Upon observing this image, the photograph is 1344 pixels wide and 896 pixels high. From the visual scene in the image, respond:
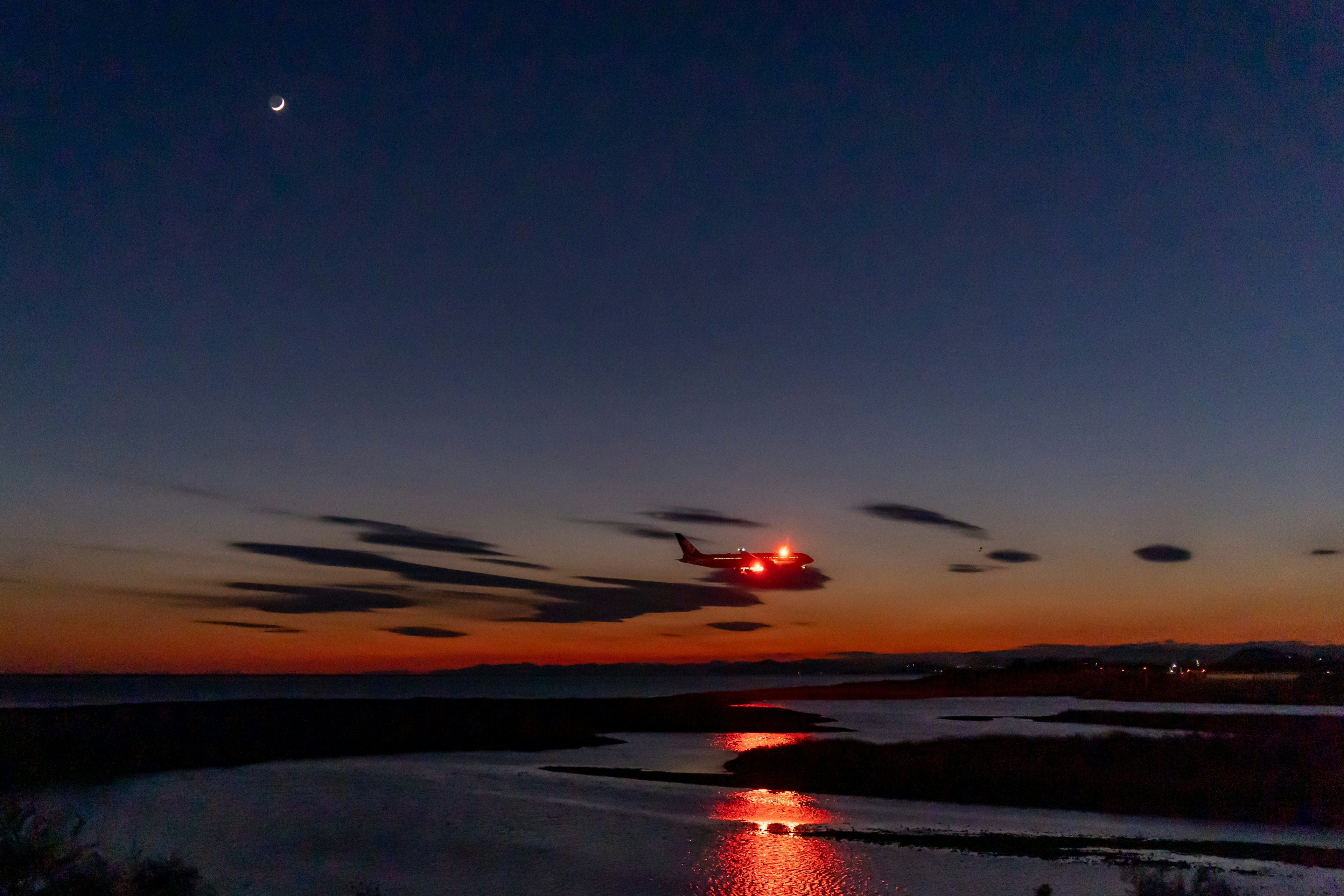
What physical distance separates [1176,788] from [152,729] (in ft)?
232

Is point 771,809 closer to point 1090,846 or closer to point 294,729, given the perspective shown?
point 1090,846

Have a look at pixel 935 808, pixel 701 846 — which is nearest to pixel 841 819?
pixel 935 808

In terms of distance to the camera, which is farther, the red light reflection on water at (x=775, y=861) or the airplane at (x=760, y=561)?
the airplane at (x=760, y=561)

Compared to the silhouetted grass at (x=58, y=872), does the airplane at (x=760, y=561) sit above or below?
above

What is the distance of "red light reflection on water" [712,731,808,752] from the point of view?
208 ft

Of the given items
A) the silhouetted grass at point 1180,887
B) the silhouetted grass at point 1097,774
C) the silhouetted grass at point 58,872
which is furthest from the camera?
the silhouetted grass at point 1097,774

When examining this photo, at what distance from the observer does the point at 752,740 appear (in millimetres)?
69500

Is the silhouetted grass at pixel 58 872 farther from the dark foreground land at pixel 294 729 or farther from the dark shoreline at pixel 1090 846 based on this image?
the dark foreground land at pixel 294 729

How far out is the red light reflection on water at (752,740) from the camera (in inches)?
2498

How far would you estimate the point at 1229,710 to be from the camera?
9100cm

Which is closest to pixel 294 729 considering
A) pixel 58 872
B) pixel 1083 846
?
pixel 58 872

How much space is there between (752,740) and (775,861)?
42.3m

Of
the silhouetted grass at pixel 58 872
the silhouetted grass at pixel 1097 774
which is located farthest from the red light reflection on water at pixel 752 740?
the silhouetted grass at pixel 58 872

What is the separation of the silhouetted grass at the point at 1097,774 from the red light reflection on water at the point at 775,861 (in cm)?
825
